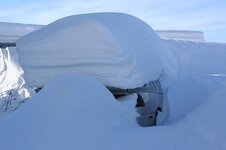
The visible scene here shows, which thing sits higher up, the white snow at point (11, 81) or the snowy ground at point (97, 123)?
the snowy ground at point (97, 123)

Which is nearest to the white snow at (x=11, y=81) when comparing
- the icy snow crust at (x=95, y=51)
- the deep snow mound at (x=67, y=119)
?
the icy snow crust at (x=95, y=51)

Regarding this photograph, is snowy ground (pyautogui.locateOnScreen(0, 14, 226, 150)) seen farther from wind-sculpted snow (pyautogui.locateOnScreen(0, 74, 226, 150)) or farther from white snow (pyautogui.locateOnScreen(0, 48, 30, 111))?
white snow (pyautogui.locateOnScreen(0, 48, 30, 111))

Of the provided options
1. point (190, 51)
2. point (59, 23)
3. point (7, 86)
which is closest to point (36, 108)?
point (59, 23)

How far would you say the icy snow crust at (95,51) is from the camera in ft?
11.0

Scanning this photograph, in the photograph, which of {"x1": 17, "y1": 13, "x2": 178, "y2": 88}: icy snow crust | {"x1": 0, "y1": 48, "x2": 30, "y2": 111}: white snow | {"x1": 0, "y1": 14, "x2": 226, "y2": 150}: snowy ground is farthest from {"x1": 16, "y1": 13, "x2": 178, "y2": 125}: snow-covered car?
{"x1": 0, "y1": 48, "x2": 30, "y2": 111}: white snow

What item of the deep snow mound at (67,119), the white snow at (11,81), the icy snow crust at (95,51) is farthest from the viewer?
the white snow at (11,81)

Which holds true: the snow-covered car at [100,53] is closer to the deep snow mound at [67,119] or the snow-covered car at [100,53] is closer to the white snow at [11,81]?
the deep snow mound at [67,119]

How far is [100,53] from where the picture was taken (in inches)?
134

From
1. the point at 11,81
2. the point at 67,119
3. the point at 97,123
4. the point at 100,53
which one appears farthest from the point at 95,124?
the point at 11,81

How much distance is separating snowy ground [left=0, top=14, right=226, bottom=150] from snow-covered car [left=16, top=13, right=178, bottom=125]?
2.35ft

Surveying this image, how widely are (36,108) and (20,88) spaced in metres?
4.82

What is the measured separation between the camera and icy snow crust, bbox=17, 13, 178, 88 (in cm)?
335

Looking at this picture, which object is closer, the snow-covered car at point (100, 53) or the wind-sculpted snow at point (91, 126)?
the wind-sculpted snow at point (91, 126)

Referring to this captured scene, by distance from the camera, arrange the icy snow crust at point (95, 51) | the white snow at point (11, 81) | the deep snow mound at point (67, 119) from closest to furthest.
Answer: the deep snow mound at point (67, 119) → the icy snow crust at point (95, 51) → the white snow at point (11, 81)
